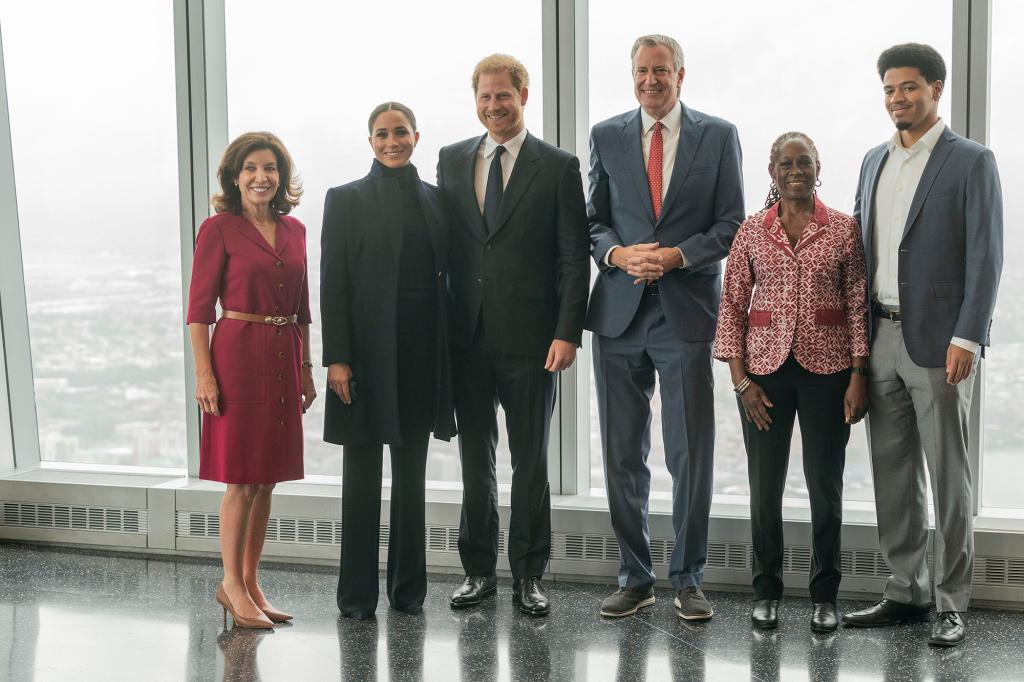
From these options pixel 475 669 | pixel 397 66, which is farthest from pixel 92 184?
pixel 475 669

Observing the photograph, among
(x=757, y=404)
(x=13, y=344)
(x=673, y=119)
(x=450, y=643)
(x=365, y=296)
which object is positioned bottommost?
(x=450, y=643)

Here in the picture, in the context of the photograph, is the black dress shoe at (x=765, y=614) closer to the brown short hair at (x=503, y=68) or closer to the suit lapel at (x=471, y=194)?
the suit lapel at (x=471, y=194)

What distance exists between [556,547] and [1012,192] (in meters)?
2.10

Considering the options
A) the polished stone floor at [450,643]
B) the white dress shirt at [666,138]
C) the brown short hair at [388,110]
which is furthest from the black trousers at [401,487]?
the white dress shirt at [666,138]

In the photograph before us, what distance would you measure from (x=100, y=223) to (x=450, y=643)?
8.36 ft

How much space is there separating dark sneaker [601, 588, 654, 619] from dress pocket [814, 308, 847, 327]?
108 cm

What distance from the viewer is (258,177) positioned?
10.0 ft

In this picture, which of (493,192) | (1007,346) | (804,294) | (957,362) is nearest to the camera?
(957,362)

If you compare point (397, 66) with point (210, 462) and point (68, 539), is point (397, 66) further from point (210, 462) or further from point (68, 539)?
point (68, 539)

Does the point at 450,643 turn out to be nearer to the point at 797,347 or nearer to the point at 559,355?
the point at 559,355

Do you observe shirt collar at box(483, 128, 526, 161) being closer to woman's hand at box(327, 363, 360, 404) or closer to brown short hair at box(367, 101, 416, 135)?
brown short hair at box(367, 101, 416, 135)

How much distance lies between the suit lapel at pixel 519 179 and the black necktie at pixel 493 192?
3 cm

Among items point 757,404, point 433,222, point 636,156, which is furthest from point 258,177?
point 757,404

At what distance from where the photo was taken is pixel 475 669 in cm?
280
